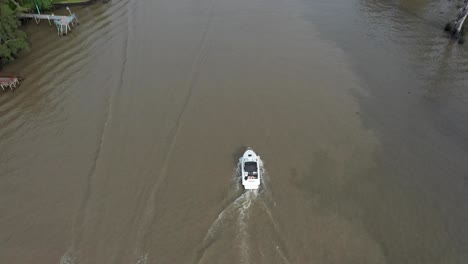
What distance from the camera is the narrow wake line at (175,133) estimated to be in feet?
70.9

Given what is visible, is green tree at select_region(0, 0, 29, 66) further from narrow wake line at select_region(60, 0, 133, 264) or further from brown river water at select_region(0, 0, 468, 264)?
narrow wake line at select_region(60, 0, 133, 264)

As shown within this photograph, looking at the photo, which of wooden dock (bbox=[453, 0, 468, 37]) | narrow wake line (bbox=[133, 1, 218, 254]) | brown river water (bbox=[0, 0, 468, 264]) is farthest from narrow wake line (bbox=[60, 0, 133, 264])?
wooden dock (bbox=[453, 0, 468, 37])

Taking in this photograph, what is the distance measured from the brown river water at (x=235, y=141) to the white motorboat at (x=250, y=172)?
695 mm

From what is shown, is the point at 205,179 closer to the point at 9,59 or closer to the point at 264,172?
the point at 264,172

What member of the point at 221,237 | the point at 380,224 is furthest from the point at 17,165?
the point at 380,224

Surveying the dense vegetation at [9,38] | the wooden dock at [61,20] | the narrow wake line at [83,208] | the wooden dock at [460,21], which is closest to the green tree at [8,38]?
the dense vegetation at [9,38]

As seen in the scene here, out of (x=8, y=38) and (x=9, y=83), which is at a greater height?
(x=8, y=38)

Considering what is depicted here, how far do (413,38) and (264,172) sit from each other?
27.5 m

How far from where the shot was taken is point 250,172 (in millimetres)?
23094

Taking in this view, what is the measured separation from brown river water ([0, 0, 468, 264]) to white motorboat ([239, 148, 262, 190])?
0.69 m

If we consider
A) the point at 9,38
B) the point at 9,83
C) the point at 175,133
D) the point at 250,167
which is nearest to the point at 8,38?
the point at 9,38

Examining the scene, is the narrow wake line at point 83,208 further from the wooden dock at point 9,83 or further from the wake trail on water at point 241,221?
the wooden dock at point 9,83

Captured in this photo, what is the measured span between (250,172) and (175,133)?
832 centimetres

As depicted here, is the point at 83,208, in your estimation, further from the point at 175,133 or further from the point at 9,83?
the point at 9,83
